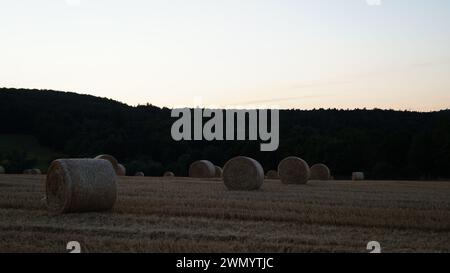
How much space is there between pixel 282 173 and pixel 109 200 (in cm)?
1378

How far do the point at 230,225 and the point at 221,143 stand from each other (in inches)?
1955

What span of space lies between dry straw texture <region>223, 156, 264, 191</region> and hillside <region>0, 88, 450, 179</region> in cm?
2730

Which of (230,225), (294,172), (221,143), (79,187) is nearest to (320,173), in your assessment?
(294,172)

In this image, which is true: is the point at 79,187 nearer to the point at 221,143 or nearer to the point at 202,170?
the point at 202,170

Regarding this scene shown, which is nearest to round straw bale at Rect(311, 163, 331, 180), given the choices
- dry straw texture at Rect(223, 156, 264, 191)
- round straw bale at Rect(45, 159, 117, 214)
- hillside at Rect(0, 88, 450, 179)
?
hillside at Rect(0, 88, 450, 179)

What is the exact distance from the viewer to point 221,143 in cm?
6003

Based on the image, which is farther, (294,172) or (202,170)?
(202,170)

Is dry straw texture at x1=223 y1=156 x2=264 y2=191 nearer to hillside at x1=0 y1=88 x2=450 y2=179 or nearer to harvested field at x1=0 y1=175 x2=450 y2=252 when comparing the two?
harvested field at x1=0 y1=175 x2=450 y2=252

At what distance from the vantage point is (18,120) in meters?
67.8

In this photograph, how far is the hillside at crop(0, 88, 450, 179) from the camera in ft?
150

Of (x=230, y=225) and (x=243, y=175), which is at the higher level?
(x=243, y=175)
